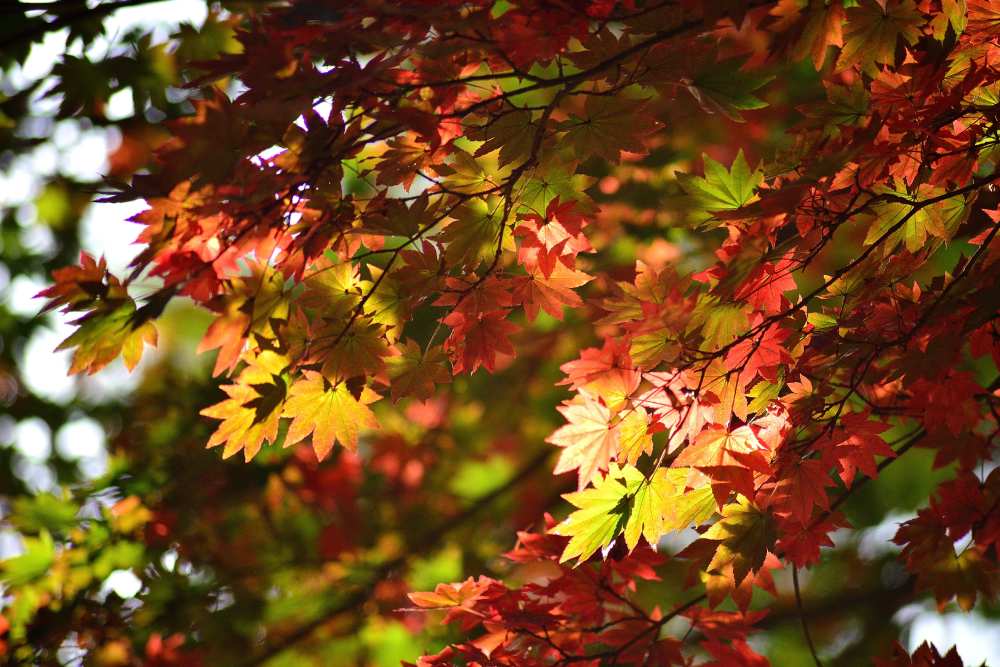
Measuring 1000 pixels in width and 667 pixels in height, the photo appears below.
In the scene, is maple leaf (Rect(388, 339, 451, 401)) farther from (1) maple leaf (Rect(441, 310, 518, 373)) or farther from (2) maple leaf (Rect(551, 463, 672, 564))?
(2) maple leaf (Rect(551, 463, 672, 564))

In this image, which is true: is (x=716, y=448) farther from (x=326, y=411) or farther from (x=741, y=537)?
(x=326, y=411)

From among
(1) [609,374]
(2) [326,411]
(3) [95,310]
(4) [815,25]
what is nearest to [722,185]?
(4) [815,25]

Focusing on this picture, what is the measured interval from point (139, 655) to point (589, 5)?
2.48 m

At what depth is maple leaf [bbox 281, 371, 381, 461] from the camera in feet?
4.85

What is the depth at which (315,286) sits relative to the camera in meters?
1.46

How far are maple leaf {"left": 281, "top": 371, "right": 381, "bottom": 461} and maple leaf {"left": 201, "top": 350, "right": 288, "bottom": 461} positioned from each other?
56 millimetres

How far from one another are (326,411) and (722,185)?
85cm

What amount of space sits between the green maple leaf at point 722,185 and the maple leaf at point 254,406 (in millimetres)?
809

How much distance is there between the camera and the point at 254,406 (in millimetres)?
1418

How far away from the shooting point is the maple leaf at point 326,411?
148cm

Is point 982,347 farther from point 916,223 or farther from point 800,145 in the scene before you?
point 800,145

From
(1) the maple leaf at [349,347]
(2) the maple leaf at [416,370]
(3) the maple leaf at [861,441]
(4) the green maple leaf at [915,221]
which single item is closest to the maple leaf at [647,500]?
(3) the maple leaf at [861,441]

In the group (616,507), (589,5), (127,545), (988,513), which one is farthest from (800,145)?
(127,545)

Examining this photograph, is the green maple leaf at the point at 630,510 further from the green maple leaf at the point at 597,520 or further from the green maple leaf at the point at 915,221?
the green maple leaf at the point at 915,221
